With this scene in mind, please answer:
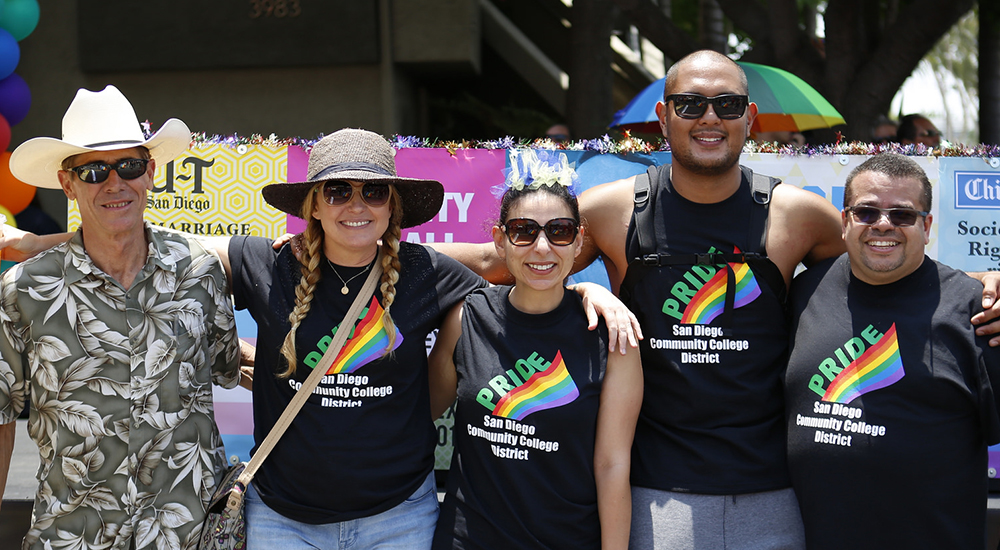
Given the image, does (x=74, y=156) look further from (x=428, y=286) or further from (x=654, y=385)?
(x=654, y=385)

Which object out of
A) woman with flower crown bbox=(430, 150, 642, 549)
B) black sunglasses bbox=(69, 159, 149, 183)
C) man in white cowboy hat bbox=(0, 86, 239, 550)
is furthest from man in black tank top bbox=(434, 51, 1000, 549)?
black sunglasses bbox=(69, 159, 149, 183)

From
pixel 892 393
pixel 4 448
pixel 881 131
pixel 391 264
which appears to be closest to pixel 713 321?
pixel 892 393

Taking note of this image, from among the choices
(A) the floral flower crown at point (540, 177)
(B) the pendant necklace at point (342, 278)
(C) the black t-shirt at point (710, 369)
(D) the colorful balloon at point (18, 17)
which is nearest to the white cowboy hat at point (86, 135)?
(B) the pendant necklace at point (342, 278)

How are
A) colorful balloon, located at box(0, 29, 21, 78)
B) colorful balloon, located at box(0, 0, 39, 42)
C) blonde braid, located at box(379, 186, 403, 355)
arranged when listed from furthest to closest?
1. colorful balloon, located at box(0, 0, 39, 42)
2. colorful balloon, located at box(0, 29, 21, 78)
3. blonde braid, located at box(379, 186, 403, 355)

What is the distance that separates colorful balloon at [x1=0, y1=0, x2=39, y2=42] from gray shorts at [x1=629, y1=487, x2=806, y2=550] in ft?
25.6

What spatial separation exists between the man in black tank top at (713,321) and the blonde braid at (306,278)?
1124 mm

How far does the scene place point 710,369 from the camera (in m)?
2.88

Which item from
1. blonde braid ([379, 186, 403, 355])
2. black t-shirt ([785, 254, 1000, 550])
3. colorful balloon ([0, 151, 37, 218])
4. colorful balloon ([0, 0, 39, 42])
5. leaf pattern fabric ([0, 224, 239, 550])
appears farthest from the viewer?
colorful balloon ([0, 0, 39, 42])

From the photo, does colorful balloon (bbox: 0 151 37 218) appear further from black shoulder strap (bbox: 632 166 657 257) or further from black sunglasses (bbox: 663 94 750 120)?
black sunglasses (bbox: 663 94 750 120)

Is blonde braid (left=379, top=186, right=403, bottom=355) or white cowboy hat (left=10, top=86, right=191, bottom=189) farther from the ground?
white cowboy hat (left=10, top=86, right=191, bottom=189)

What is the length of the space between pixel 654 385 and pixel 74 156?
220 centimetres

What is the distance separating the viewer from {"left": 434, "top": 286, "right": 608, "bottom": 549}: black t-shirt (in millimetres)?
2633

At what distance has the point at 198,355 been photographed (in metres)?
2.89

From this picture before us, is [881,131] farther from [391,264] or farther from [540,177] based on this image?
[391,264]
